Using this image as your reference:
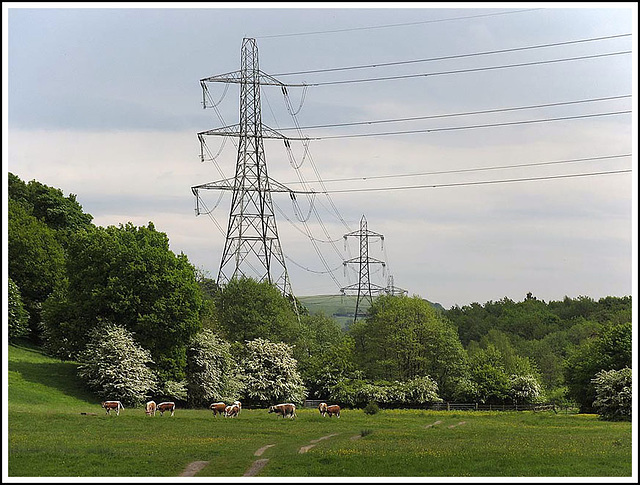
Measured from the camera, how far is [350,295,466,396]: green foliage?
67.2 meters

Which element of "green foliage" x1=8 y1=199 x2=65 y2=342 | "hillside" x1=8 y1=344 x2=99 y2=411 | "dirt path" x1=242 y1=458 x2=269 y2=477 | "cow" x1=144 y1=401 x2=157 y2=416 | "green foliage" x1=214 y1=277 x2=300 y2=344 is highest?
"green foliage" x1=8 y1=199 x2=65 y2=342

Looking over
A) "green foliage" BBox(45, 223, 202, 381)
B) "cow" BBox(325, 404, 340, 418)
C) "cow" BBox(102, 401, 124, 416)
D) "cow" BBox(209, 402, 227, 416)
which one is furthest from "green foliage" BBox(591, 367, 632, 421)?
"cow" BBox(102, 401, 124, 416)

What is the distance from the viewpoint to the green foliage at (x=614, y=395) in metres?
51.5

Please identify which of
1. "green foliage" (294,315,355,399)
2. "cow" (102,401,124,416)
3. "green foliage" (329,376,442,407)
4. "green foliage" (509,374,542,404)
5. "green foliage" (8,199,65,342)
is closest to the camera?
"cow" (102,401,124,416)

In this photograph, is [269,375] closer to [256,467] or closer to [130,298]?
[130,298]

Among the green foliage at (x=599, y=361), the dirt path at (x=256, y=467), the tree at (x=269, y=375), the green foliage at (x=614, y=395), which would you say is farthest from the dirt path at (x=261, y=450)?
the green foliage at (x=599, y=361)

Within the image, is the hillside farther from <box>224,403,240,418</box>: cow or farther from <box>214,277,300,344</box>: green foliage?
<box>214,277,300,344</box>: green foliage

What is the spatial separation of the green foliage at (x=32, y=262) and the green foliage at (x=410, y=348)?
28217 mm

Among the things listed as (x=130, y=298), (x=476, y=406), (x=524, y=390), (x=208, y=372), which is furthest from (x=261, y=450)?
(x=524, y=390)

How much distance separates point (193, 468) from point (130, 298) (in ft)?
98.4

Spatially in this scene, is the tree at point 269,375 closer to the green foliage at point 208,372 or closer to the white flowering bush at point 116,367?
the green foliage at point 208,372

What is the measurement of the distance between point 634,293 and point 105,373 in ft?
117

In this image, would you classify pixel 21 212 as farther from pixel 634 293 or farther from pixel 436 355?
pixel 634 293

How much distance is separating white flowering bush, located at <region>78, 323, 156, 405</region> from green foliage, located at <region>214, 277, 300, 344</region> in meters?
18.3
